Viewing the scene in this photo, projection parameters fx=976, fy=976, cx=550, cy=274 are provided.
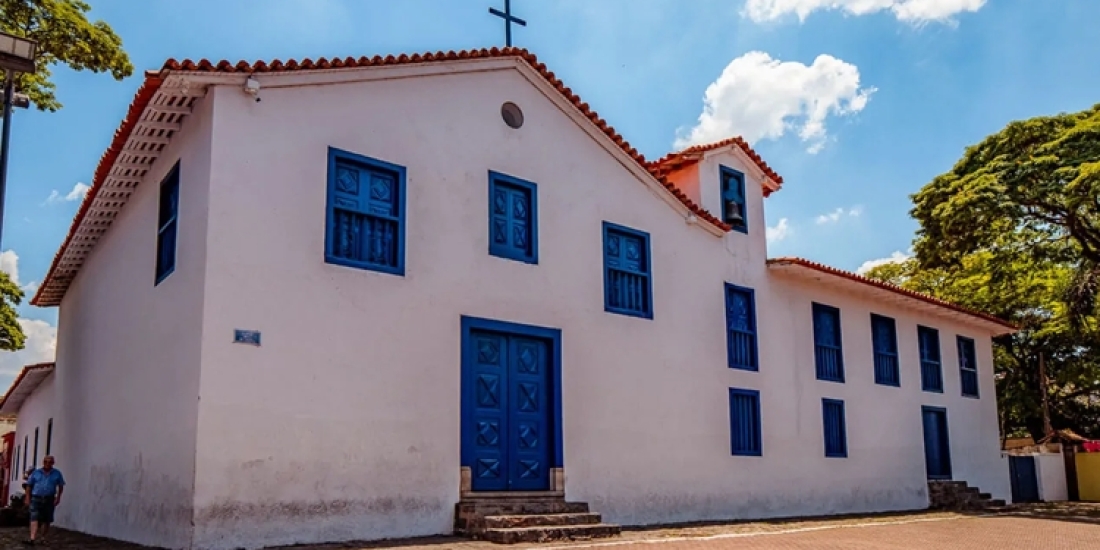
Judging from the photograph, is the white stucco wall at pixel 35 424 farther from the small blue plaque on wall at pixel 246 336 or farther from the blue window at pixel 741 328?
the blue window at pixel 741 328

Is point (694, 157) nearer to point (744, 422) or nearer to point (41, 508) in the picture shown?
point (744, 422)

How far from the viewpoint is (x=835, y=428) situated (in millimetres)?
19469

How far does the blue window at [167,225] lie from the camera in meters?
12.5

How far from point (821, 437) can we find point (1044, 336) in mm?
16867

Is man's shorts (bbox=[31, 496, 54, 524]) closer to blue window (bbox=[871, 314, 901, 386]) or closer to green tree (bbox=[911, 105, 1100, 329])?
blue window (bbox=[871, 314, 901, 386])

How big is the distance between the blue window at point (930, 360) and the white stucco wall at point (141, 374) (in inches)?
659

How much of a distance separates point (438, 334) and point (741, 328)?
7072 mm

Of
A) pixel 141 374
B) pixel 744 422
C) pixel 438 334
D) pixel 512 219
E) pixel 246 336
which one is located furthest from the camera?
pixel 744 422

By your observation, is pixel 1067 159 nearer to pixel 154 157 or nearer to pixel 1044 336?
pixel 1044 336

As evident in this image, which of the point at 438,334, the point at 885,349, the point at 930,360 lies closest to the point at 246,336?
the point at 438,334

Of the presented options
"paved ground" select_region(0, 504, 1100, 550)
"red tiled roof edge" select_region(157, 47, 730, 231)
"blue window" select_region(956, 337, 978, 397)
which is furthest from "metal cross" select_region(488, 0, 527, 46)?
"blue window" select_region(956, 337, 978, 397)

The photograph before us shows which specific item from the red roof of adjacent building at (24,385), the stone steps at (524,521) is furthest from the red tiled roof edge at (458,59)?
the red roof of adjacent building at (24,385)

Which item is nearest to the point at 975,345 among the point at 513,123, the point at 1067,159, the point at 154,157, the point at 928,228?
the point at 928,228

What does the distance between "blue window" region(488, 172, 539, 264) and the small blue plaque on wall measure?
144 inches
